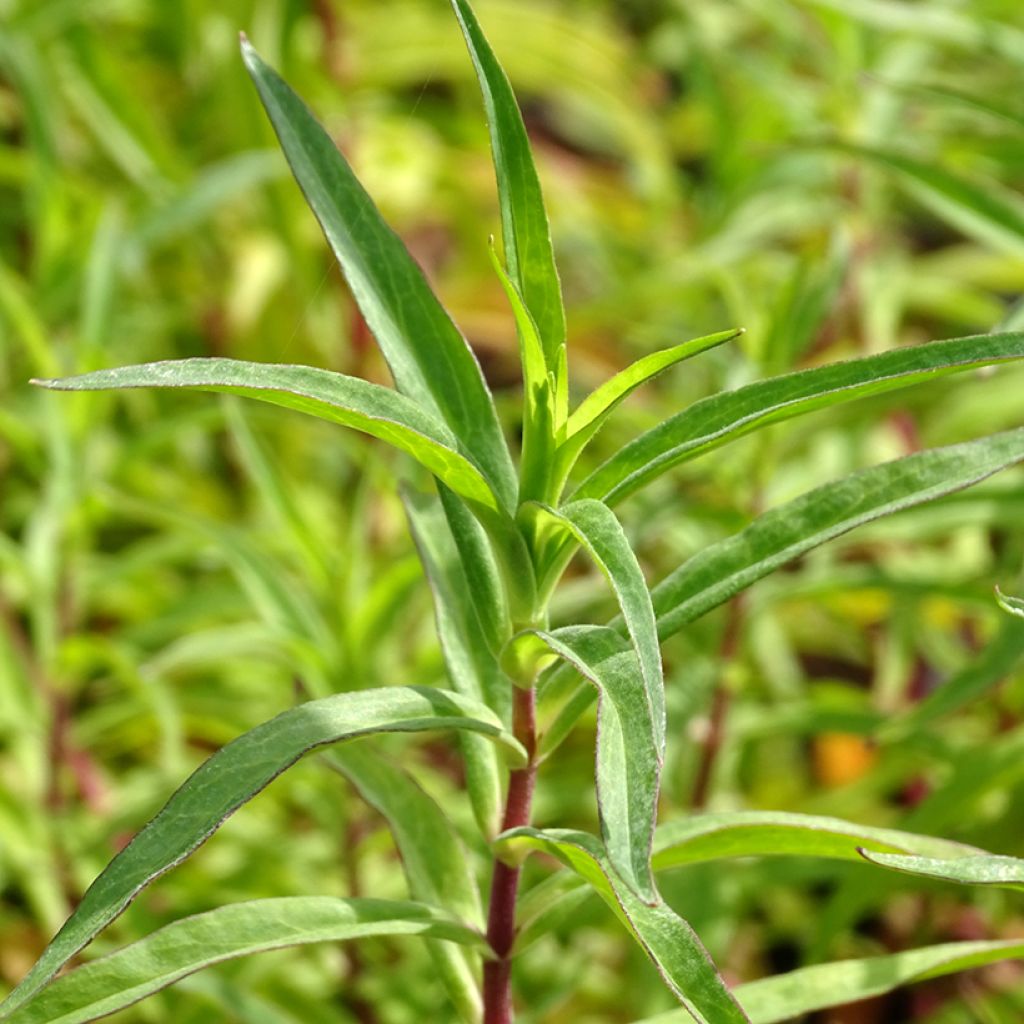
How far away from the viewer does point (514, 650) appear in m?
0.72

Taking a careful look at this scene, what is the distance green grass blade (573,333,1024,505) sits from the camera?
626 millimetres

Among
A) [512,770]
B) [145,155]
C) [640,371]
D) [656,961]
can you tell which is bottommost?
[656,961]

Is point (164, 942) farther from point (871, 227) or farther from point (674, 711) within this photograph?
point (871, 227)

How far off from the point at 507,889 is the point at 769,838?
15cm

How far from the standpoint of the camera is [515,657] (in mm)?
721

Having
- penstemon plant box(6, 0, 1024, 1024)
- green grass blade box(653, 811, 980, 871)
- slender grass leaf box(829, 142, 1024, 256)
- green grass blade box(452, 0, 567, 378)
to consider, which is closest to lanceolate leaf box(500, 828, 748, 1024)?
penstemon plant box(6, 0, 1024, 1024)

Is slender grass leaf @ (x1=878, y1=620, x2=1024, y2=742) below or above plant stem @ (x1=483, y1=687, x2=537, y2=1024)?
above

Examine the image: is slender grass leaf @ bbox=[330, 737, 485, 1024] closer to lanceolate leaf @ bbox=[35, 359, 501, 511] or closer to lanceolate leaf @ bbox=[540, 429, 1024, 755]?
lanceolate leaf @ bbox=[540, 429, 1024, 755]

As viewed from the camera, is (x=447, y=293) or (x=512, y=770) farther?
(x=447, y=293)

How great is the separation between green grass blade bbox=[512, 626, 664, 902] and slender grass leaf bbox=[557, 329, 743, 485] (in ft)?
Answer: 0.31

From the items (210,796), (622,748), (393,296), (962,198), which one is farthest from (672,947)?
(962,198)

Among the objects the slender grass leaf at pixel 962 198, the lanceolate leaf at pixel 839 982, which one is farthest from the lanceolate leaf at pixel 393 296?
the slender grass leaf at pixel 962 198

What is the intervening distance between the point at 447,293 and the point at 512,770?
5.80 feet

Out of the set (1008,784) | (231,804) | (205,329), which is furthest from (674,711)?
(205,329)
